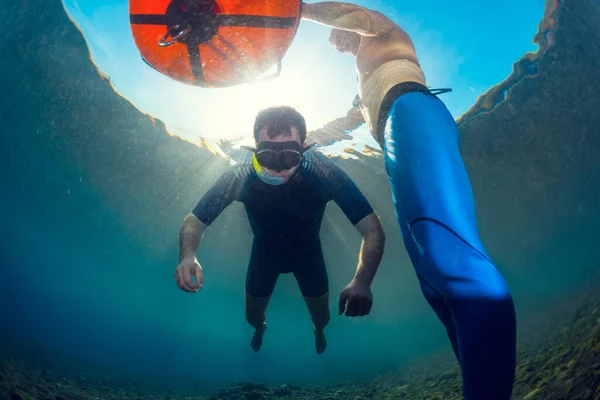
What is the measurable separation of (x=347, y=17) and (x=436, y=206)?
188 cm

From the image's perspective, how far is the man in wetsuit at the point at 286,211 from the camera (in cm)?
283

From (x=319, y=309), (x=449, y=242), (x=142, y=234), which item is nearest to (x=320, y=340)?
(x=319, y=309)

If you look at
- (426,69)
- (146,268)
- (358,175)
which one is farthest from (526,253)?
(146,268)

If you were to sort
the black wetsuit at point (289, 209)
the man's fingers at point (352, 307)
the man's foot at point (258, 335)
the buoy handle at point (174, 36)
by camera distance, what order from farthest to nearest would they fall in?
the man's foot at point (258, 335)
the black wetsuit at point (289, 209)
the buoy handle at point (174, 36)
the man's fingers at point (352, 307)

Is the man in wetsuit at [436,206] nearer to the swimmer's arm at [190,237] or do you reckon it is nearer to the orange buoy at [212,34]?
the orange buoy at [212,34]

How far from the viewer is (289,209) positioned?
13.5 ft

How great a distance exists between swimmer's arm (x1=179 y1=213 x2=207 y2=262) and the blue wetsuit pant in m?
2.09

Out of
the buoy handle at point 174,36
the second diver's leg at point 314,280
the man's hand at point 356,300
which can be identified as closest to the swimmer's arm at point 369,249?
the man's hand at point 356,300

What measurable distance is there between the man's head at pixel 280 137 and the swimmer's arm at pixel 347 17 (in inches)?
42.4

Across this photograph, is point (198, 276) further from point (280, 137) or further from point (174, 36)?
point (174, 36)

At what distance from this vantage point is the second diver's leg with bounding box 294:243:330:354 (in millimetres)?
5016

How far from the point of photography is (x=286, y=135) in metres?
3.29

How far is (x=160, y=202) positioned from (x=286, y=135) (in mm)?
22847

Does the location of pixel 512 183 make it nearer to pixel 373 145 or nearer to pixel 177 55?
pixel 373 145
